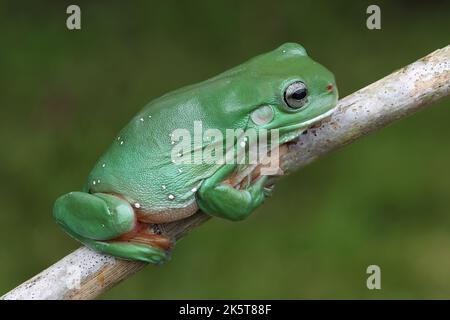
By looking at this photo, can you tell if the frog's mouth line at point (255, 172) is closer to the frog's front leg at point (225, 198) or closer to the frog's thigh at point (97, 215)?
the frog's front leg at point (225, 198)

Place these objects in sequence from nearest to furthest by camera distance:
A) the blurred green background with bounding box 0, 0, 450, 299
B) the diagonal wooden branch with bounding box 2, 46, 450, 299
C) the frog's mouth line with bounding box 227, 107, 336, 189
→ the diagonal wooden branch with bounding box 2, 46, 450, 299, the frog's mouth line with bounding box 227, 107, 336, 189, the blurred green background with bounding box 0, 0, 450, 299

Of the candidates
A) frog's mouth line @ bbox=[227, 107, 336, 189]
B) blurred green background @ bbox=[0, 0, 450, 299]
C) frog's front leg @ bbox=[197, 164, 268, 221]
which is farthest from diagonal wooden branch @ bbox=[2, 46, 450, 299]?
blurred green background @ bbox=[0, 0, 450, 299]

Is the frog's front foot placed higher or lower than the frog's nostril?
lower

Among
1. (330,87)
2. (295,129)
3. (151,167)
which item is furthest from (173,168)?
(330,87)

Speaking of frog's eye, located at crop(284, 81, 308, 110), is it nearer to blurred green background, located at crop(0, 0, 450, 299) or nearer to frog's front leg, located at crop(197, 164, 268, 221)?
frog's front leg, located at crop(197, 164, 268, 221)

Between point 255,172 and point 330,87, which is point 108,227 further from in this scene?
point 330,87

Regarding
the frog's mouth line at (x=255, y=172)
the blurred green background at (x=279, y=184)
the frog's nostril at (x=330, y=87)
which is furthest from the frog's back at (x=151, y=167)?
the blurred green background at (x=279, y=184)

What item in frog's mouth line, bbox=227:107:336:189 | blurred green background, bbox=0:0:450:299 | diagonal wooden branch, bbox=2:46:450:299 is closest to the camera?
diagonal wooden branch, bbox=2:46:450:299

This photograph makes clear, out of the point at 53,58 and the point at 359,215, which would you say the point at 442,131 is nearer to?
the point at 359,215
